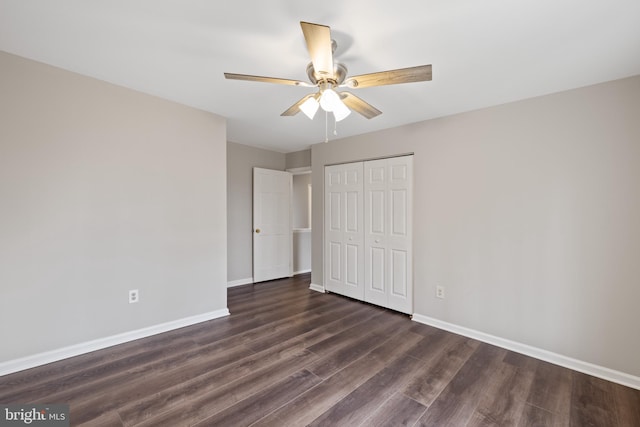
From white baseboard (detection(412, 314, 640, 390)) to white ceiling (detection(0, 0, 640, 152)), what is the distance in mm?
2278

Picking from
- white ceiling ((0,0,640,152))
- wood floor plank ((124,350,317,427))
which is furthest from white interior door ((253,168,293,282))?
A: wood floor plank ((124,350,317,427))

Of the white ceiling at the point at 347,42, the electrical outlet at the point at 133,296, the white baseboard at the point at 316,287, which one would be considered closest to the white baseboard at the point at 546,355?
the white baseboard at the point at 316,287

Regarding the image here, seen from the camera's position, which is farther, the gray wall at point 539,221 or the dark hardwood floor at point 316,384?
the gray wall at point 539,221

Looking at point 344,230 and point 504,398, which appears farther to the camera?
point 344,230

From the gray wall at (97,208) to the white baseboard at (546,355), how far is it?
266 cm

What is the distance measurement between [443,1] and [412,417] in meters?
2.39

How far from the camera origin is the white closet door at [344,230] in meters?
3.84

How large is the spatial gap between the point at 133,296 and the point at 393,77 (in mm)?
2901

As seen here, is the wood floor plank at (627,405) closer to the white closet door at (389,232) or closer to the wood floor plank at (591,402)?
the wood floor plank at (591,402)

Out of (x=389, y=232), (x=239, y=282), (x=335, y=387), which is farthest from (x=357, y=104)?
(x=239, y=282)

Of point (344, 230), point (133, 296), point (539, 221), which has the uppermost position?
point (539, 221)

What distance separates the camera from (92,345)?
237 cm

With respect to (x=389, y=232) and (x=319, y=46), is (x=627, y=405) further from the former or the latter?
(x=319, y=46)

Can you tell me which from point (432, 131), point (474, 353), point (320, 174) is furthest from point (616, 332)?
point (320, 174)
